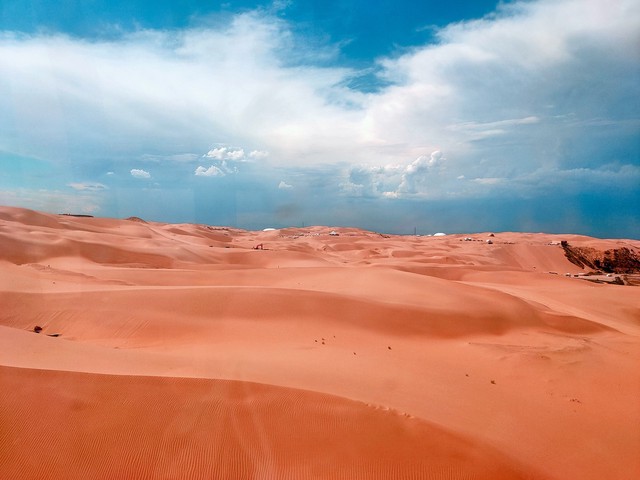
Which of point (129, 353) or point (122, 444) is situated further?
point (129, 353)

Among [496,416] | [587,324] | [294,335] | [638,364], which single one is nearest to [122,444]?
[496,416]

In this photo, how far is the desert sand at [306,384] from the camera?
436 cm

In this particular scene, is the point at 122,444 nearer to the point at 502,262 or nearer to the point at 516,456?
the point at 516,456

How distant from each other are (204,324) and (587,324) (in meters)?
10.4

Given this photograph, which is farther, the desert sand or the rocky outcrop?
the rocky outcrop

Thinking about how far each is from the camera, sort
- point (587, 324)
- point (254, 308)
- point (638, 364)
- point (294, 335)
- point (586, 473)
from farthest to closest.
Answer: point (587, 324)
point (254, 308)
point (294, 335)
point (638, 364)
point (586, 473)

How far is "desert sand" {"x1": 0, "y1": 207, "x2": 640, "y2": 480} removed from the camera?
4.36 metres

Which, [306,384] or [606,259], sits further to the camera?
[606,259]

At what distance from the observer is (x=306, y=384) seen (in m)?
5.92

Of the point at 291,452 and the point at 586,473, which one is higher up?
the point at 291,452

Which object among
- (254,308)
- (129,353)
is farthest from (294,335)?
(129,353)

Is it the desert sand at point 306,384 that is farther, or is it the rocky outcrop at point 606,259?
the rocky outcrop at point 606,259

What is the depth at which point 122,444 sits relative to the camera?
4.31 metres

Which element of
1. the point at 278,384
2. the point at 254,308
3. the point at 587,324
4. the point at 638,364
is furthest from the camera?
the point at 587,324
